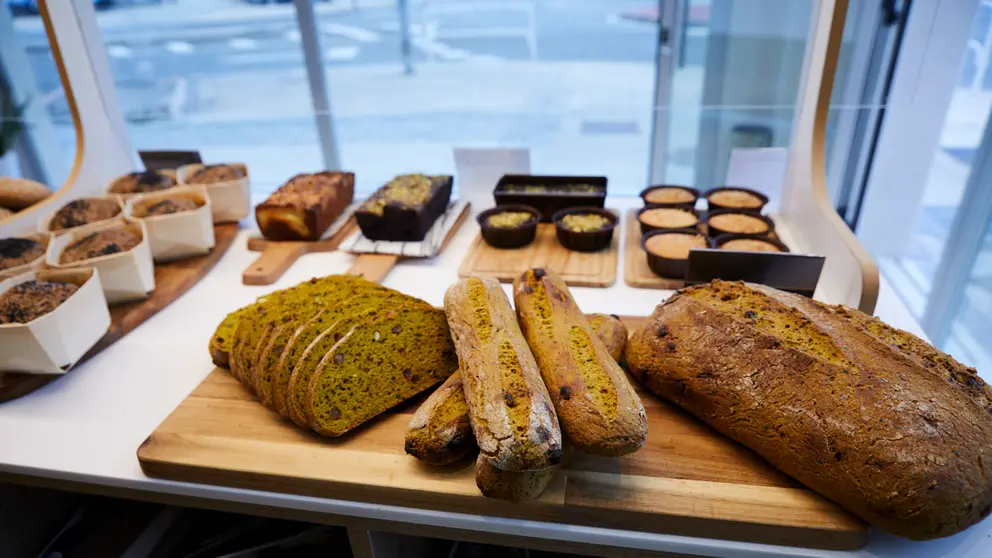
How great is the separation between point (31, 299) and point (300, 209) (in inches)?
30.0

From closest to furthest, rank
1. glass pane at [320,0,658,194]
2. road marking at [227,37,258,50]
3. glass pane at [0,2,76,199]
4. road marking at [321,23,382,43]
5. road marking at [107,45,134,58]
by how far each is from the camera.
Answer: glass pane at [320,0,658,194] → glass pane at [0,2,76,199] → road marking at [321,23,382,43] → road marking at [227,37,258,50] → road marking at [107,45,134,58]

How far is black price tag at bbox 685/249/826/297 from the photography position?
1.36 metres

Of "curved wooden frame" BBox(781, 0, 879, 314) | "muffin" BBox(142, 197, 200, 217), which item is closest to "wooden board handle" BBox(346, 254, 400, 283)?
"muffin" BBox(142, 197, 200, 217)

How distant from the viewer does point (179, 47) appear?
5.18 meters

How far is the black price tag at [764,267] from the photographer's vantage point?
4.46 ft

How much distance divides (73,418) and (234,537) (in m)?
0.47

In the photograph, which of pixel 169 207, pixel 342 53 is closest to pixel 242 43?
pixel 342 53

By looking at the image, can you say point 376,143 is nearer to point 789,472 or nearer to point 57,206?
point 57,206

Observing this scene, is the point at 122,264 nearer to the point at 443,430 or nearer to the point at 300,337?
the point at 300,337

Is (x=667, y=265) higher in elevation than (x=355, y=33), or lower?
lower

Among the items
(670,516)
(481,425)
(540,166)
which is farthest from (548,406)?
(540,166)

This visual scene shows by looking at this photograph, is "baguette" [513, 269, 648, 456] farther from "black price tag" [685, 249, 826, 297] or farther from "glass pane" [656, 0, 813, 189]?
"glass pane" [656, 0, 813, 189]

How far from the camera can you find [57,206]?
190cm

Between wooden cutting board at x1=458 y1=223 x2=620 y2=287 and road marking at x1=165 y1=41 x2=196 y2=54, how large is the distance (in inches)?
177
